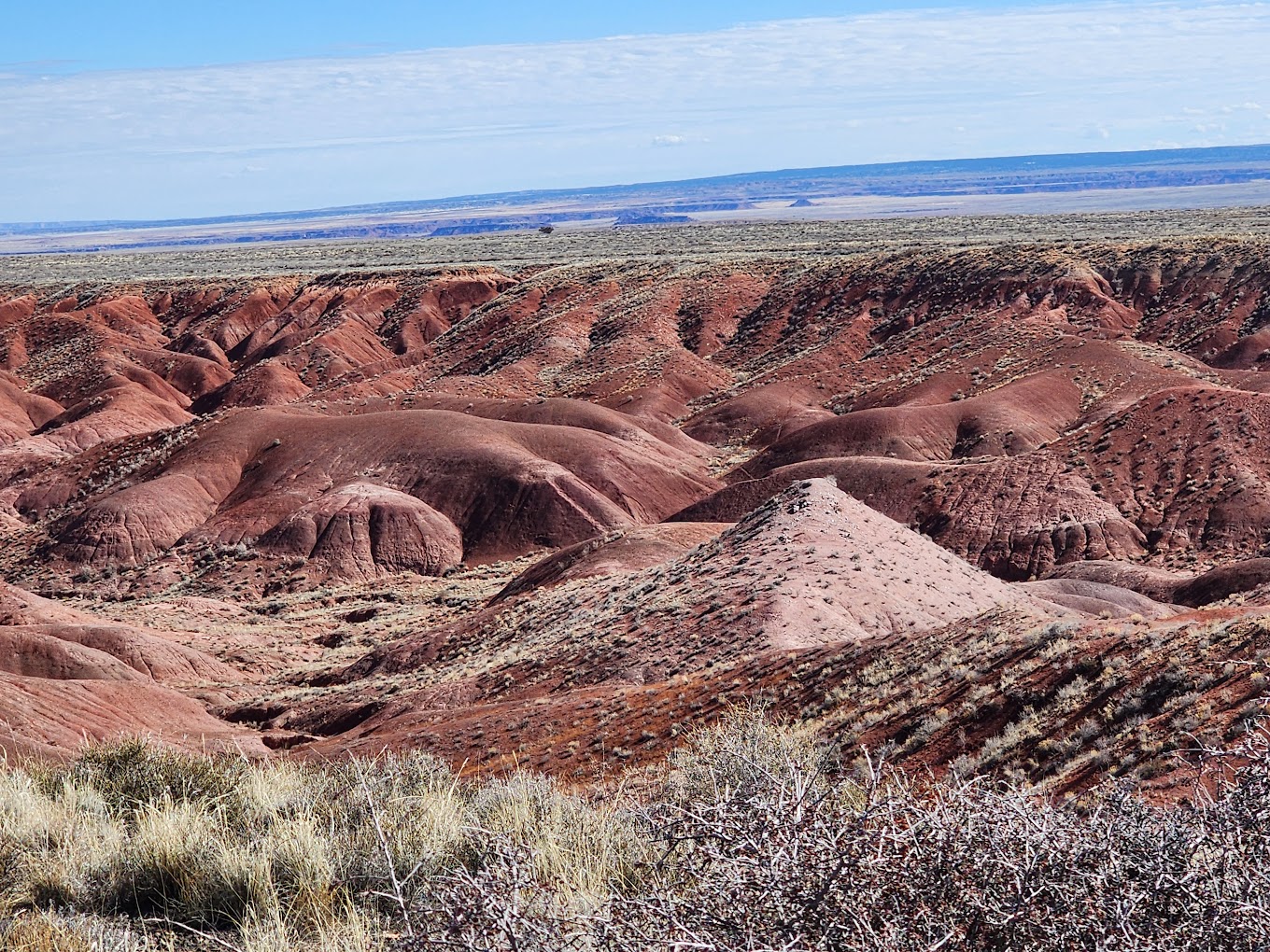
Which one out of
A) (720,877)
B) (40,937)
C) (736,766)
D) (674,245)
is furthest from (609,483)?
(674,245)

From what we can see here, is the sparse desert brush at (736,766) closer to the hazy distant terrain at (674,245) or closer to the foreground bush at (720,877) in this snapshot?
the foreground bush at (720,877)

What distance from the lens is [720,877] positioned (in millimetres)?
4109

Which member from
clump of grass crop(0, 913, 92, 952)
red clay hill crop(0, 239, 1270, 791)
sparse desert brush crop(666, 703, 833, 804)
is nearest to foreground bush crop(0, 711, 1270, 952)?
clump of grass crop(0, 913, 92, 952)

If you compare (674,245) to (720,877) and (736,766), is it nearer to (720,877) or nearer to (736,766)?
(736,766)

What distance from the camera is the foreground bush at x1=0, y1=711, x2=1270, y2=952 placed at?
3.88 metres

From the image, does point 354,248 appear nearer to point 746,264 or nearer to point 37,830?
point 746,264

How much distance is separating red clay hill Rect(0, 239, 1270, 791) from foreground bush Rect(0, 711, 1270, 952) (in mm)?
6513

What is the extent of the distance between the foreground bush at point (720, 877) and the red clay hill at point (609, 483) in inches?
256

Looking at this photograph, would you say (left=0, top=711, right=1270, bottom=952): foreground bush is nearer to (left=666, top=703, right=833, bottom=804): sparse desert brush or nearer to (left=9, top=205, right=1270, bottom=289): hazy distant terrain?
(left=666, top=703, right=833, bottom=804): sparse desert brush

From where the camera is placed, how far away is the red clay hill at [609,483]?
22.9 metres

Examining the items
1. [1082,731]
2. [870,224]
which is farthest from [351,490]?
[870,224]

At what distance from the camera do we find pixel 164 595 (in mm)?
42375

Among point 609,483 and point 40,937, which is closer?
point 40,937

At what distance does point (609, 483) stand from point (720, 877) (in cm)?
4527
